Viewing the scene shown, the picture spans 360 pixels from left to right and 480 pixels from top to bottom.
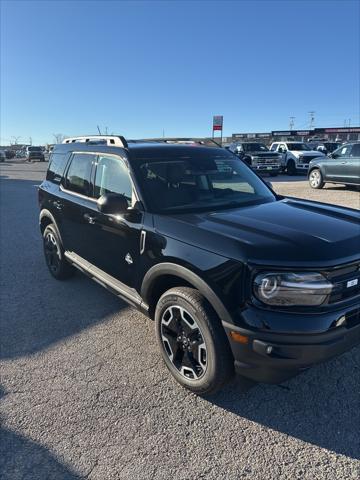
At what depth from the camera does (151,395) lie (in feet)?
9.35

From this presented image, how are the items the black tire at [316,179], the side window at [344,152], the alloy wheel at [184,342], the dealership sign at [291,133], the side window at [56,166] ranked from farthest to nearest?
the dealership sign at [291,133] → the black tire at [316,179] → the side window at [344,152] → the side window at [56,166] → the alloy wheel at [184,342]

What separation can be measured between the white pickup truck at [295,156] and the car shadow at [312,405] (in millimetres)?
20405

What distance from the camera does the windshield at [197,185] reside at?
3.29 metres

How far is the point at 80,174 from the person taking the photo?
171 inches

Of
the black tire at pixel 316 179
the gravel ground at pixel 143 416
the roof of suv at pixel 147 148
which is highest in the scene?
the black tire at pixel 316 179

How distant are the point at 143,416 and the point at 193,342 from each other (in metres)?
0.62

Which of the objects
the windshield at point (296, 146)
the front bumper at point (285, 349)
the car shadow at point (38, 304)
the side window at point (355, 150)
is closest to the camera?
the front bumper at point (285, 349)

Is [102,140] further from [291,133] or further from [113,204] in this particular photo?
[291,133]

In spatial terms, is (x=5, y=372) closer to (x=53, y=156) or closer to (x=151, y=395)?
(x=151, y=395)

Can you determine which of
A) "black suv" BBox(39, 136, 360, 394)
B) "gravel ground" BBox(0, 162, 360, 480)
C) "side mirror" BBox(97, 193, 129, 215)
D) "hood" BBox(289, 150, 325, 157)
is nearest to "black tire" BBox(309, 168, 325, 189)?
"hood" BBox(289, 150, 325, 157)

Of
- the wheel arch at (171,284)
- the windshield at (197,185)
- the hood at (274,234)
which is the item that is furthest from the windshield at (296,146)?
the wheel arch at (171,284)

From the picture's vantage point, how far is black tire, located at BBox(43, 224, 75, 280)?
195 inches

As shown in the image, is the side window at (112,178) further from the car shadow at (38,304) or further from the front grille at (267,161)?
the front grille at (267,161)

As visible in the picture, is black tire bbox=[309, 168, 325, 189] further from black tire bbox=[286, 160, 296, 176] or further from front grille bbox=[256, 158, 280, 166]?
black tire bbox=[286, 160, 296, 176]
